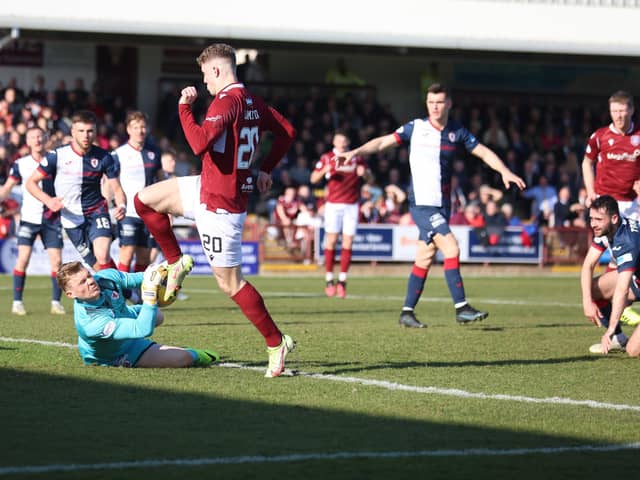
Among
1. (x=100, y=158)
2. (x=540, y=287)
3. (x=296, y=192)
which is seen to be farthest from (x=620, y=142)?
(x=296, y=192)

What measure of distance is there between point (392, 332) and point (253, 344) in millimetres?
1864

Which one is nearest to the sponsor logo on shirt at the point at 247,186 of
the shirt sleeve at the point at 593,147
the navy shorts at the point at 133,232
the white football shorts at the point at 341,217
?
the shirt sleeve at the point at 593,147

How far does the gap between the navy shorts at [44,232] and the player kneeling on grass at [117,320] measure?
613 cm

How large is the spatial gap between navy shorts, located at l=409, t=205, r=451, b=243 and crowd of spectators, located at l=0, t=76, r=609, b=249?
11.1m

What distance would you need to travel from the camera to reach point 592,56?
33.2m

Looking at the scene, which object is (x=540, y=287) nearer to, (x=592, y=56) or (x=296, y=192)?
(x=296, y=192)

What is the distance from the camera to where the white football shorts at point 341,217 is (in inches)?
770

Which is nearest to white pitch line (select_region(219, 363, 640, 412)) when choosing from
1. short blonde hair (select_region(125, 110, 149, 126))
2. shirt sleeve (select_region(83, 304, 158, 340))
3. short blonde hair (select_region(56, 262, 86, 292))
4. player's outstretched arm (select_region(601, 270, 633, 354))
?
shirt sleeve (select_region(83, 304, 158, 340))

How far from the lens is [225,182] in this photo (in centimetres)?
805

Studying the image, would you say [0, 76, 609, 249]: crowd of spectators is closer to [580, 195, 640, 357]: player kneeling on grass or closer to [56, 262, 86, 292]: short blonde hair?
[580, 195, 640, 357]: player kneeling on grass

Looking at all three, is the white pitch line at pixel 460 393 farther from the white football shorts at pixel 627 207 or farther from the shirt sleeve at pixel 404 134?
the white football shorts at pixel 627 207

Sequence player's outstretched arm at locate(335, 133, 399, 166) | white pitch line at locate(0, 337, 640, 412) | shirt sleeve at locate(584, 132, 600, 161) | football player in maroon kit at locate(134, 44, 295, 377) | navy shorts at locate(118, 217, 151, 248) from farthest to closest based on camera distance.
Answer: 1. navy shorts at locate(118, 217, 151, 248)
2. shirt sleeve at locate(584, 132, 600, 161)
3. player's outstretched arm at locate(335, 133, 399, 166)
4. football player in maroon kit at locate(134, 44, 295, 377)
5. white pitch line at locate(0, 337, 640, 412)

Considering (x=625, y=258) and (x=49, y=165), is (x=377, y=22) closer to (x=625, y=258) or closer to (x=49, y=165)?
(x=49, y=165)

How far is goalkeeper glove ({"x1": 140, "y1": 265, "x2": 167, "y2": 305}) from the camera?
8000 millimetres
